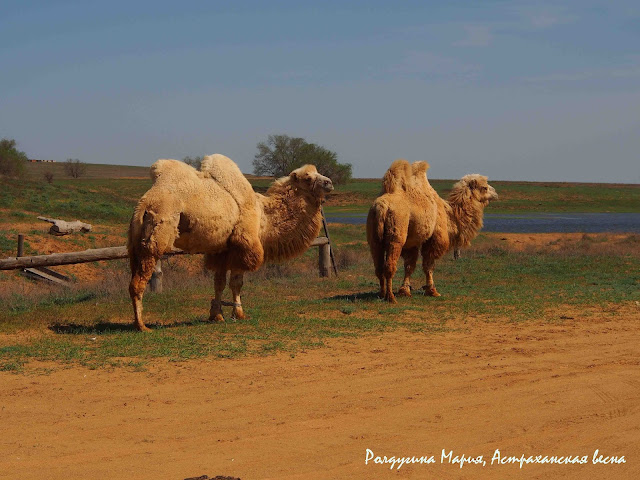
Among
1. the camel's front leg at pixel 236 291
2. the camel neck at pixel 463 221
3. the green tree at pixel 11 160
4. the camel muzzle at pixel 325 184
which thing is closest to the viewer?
the camel's front leg at pixel 236 291

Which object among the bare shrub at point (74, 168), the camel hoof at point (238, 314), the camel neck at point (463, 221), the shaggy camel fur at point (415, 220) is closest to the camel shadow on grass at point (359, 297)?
the shaggy camel fur at point (415, 220)

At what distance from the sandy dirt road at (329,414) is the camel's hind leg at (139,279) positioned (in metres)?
2.50

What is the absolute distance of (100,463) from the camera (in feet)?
18.6

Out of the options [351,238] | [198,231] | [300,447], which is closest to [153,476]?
[300,447]

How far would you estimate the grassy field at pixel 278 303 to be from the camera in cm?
983

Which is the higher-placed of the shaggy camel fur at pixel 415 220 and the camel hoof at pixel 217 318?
the shaggy camel fur at pixel 415 220

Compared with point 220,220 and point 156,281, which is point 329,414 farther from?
point 156,281

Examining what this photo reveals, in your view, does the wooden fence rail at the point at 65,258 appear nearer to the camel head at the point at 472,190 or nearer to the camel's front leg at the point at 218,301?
the camel's front leg at the point at 218,301

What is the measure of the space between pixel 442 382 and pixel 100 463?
12.0 ft

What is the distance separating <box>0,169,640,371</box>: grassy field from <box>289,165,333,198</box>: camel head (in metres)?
2.08

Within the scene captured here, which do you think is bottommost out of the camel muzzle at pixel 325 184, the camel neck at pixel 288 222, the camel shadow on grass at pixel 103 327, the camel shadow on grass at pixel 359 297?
the camel shadow on grass at pixel 103 327

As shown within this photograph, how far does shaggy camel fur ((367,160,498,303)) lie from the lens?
558 inches

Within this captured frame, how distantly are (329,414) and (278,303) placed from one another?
7.42 m

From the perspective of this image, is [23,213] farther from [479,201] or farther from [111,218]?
[479,201]
